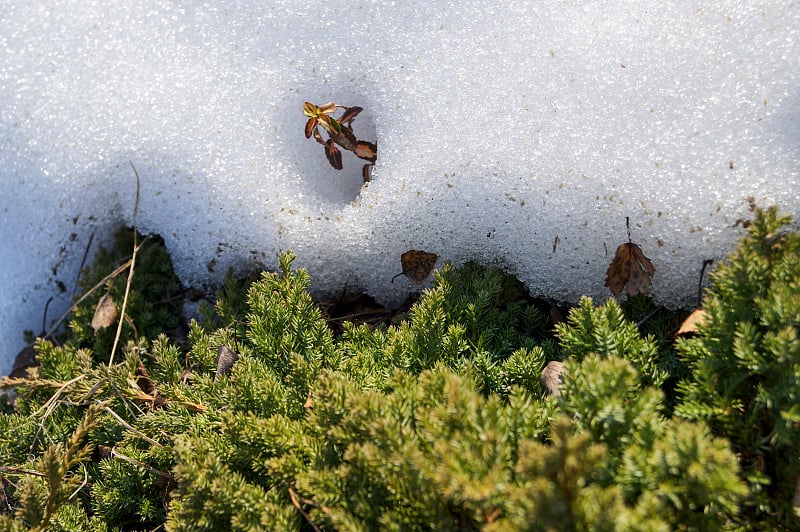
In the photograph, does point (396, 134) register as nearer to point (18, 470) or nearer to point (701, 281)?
point (701, 281)

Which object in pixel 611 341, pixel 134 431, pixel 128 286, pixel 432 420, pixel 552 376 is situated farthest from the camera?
pixel 128 286

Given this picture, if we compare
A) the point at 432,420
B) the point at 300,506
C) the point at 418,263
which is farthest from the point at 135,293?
the point at 432,420

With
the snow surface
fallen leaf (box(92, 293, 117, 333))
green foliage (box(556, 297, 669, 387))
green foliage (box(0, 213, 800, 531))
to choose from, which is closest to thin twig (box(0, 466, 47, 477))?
green foliage (box(0, 213, 800, 531))

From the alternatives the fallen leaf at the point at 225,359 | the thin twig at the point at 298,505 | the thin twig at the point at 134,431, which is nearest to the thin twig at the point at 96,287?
the thin twig at the point at 134,431

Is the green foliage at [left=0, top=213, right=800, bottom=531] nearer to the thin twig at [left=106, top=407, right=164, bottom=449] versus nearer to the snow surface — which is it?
the thin twig at [left=106, top=407, right=164, bottom=449]

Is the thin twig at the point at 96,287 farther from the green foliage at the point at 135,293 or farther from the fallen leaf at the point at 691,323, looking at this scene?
the fallen leaf at the point at 691,323

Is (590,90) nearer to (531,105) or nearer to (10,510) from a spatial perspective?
(531,105)
